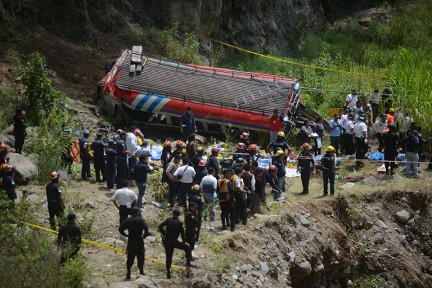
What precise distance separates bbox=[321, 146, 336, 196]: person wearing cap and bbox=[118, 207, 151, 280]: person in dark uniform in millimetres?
6476

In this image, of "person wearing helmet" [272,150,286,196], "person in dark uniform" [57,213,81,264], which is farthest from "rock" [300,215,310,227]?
"person in dark uniform" [57,213,81,264]

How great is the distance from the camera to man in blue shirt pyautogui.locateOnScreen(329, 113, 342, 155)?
2270 centimetres

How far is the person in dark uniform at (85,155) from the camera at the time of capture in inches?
765

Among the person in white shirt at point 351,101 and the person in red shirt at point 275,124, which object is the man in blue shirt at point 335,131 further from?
the person in white shirt at point 351,101

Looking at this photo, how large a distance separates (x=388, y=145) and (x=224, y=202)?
589 centimetres

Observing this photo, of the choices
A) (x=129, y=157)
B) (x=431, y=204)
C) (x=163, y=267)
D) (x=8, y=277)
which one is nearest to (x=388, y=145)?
(x=431, y=204)

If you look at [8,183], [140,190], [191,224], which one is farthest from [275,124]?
[8,183]

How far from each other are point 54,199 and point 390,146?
29.8 ft

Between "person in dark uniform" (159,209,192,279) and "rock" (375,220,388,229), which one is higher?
"person in dark uniform" (159,209,192,279)

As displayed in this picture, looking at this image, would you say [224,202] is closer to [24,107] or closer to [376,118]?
[24,107]

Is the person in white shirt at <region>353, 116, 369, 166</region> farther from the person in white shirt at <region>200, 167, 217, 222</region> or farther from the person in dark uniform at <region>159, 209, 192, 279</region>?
the person in dark uniform at <region>159, 209, 192, 279</region>

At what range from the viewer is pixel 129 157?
19406 mm

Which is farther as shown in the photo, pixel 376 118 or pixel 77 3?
pixel 77 3

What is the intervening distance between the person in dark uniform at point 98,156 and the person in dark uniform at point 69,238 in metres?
4.97
